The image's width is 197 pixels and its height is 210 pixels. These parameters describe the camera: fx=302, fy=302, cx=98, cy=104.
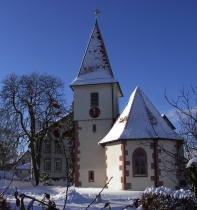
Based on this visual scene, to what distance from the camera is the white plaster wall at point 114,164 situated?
19109 mm

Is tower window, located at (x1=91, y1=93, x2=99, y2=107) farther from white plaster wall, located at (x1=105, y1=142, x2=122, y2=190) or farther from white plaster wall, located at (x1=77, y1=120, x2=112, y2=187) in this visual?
white plaster wall, located at (x1=105, y1=142, x2=122, y2=190)

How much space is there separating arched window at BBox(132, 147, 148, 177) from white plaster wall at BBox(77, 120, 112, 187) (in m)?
4.17

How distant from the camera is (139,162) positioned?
18859mm

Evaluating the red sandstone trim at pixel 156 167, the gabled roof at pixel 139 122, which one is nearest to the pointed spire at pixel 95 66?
the gabled roof at pixel 139 122

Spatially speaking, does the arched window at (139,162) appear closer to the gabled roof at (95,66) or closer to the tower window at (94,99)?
the tower window at (94,99)

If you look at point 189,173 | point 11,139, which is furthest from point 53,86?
point 189,173

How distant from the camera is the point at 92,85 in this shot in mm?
24219

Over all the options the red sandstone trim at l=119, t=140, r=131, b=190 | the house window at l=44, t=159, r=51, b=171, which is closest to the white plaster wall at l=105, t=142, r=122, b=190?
the red sandstone trim at l=119, t=140, r=131, b=190

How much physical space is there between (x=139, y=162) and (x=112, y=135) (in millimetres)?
2652

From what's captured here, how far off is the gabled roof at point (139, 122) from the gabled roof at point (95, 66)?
3.37 metres

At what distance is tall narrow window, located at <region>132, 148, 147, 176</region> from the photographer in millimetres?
18656

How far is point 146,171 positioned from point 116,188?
2206 millimetres

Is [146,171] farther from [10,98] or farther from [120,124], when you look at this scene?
[10,98]

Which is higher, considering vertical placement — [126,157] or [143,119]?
[143,119]
